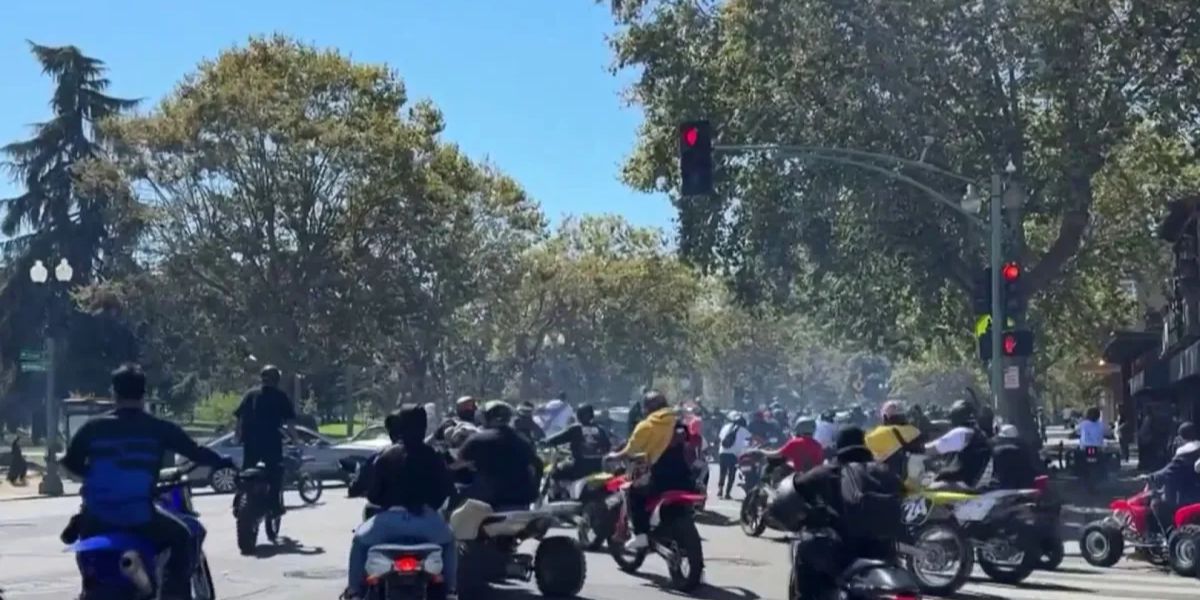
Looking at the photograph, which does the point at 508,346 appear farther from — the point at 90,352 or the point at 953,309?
the point at 953,309

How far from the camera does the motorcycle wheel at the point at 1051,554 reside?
1688 centimetres

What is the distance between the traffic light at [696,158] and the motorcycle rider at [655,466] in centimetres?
1024

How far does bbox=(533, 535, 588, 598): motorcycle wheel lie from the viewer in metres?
14.1

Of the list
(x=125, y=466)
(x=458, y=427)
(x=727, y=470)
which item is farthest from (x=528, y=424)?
(x=125, y=466)

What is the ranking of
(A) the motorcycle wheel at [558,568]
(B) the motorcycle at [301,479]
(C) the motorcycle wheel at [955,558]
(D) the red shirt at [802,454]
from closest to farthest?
1. (A) the motorcycle wheel at [558,568]
2. (C) the motorcycle wheel at [955,558]
3. (D) the red shirt at [802,454]
4. (B) the motorcycle at [301,479]

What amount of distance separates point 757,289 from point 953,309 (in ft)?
23.4

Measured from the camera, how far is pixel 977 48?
104 feet

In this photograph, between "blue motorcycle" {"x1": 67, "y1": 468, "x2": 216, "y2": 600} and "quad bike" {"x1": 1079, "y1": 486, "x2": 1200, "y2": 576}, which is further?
"quad bike" {"x1": 1079, "y1": 486, "x2": 1200, "y2": 576}

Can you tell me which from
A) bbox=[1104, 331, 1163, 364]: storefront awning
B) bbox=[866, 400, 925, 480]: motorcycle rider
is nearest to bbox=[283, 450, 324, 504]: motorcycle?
bbox=[866, 400, 925, 480]: motorcycle rider

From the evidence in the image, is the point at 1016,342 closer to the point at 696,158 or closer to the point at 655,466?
the point at 696,158

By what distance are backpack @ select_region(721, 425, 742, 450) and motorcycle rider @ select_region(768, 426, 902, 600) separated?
20.5 m

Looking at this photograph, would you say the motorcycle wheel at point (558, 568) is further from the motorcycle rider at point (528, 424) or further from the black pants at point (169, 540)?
the motorcycle rider at point (528, 424)

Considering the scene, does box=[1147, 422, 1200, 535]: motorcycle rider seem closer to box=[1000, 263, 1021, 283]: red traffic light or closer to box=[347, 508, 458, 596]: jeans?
box=[1000, 263, 1021, 283]: red traffic light

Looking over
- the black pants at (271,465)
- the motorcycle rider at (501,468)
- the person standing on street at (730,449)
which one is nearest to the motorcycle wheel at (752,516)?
the black pants at (271,465)
